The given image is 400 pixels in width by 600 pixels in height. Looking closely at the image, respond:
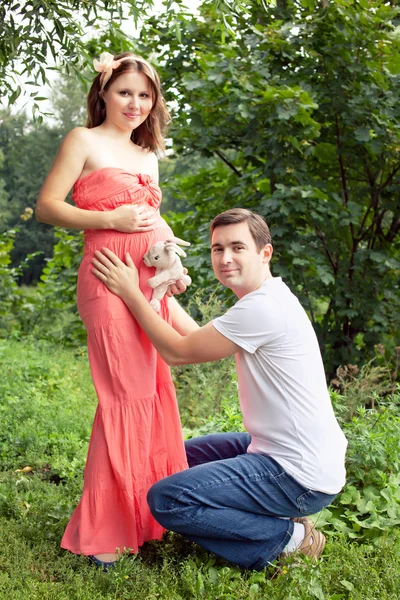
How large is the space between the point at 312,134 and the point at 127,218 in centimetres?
275

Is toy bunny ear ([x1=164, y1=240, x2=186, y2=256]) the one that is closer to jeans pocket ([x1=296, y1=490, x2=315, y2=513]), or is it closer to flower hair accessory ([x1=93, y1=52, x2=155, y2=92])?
flower hair accessory ([x1=93, y1=52, x2=155, y2=92])

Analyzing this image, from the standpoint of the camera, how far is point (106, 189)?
2.61m

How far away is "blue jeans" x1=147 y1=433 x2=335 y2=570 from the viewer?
2.43m

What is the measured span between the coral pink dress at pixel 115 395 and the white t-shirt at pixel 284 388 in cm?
37

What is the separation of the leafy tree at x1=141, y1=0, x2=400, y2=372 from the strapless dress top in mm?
2386

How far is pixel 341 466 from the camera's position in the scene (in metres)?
2.60

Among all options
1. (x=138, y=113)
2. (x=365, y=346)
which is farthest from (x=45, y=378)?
(x=138, y=113)

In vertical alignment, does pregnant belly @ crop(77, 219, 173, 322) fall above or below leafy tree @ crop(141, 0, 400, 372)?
below

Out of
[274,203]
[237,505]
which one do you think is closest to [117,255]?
[237,505]

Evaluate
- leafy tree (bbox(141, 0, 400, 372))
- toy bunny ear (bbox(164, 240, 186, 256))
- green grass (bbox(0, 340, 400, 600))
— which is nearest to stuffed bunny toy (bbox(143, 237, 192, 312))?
toy bunny ear (bbox(164, 240, 186, 256))

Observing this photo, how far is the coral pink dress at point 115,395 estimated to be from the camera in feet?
8.52

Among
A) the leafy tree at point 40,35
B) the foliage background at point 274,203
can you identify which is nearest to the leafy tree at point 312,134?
the foliage background at point 274,203

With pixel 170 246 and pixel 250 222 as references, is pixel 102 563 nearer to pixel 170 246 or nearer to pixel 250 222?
pixel 170 246

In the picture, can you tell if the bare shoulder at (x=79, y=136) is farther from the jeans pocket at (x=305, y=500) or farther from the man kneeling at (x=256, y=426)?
the jeans pocket at (x=305, y=500)
